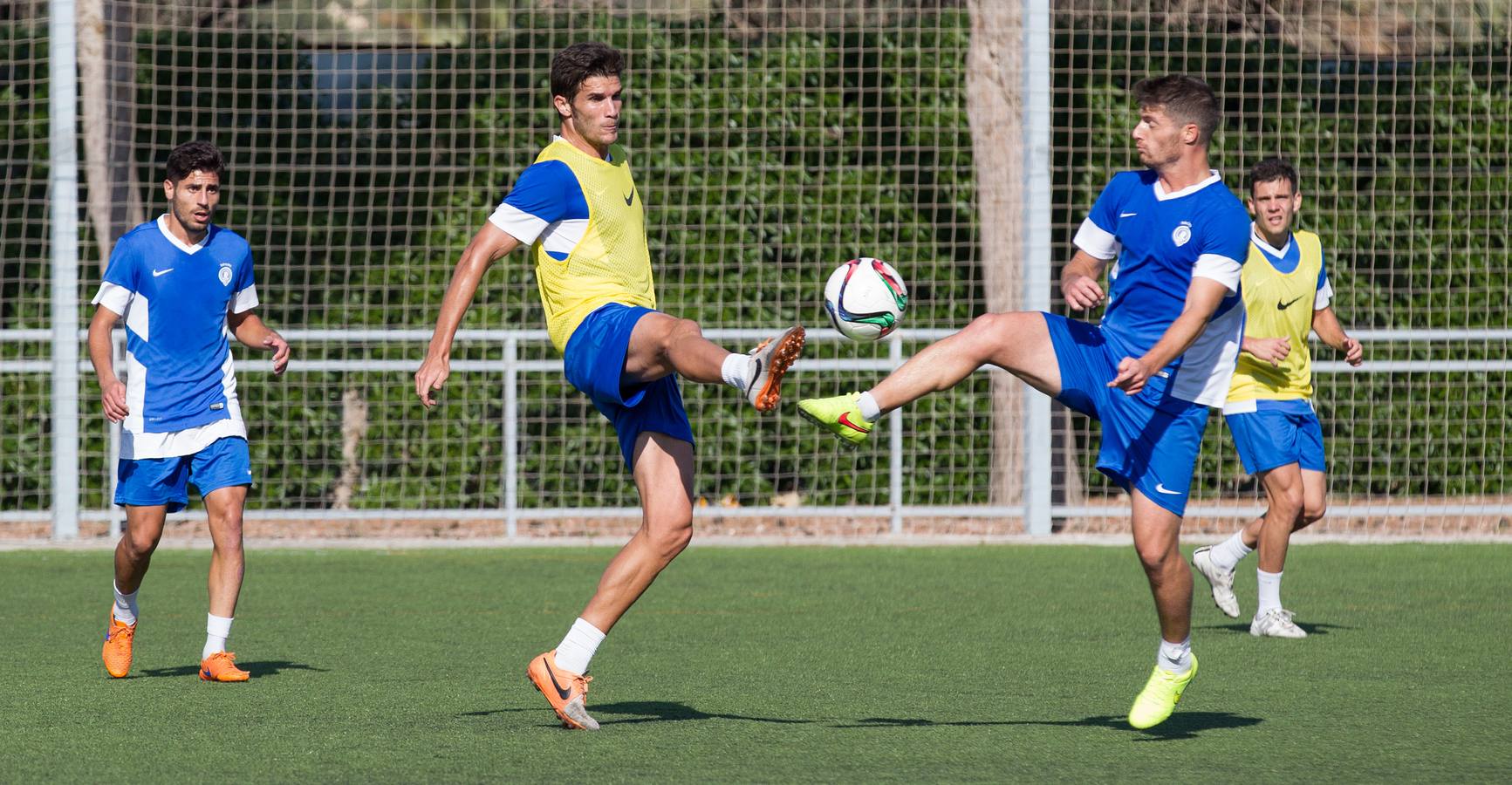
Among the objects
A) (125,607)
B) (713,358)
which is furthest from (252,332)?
(713,358)

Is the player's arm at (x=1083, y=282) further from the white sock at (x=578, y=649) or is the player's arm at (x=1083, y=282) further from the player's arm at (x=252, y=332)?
the player's arm at (x=252, y=332)

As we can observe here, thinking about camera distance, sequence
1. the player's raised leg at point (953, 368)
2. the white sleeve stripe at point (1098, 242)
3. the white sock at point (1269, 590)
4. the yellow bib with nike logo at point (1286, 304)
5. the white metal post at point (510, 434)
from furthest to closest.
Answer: the white metal post at point (510, 434), the yellow bib with nike logo at point (1286, 304), the white sock at point (1269, 590), the white sleeve stripe at point (1098, 242), the player's raised leg at point (953, 368)

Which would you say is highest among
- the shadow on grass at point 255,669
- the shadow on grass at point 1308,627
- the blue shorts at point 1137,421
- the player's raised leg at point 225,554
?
the blue shorts at point 1137,421

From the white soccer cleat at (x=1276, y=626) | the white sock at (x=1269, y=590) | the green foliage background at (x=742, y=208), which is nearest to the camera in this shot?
the white soccer cleat at (x=1276, y=626)

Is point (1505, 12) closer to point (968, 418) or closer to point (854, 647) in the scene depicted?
point (968, 418)

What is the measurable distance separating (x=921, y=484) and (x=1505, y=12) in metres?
5.52

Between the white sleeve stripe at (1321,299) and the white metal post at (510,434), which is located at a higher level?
the white sleeve stripe at (1321,299)

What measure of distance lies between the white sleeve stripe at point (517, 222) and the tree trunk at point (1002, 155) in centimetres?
735

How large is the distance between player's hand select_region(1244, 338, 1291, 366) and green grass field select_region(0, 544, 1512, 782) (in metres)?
1.12

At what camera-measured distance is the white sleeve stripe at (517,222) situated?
492cm

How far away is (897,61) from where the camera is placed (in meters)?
12.2

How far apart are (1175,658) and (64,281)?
27.8ft

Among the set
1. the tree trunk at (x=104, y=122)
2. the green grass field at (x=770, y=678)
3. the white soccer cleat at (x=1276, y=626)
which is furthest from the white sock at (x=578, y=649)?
the tree trunk at (x=104, y=122)

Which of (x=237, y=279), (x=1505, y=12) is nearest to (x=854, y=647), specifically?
(x=237, y=279)
